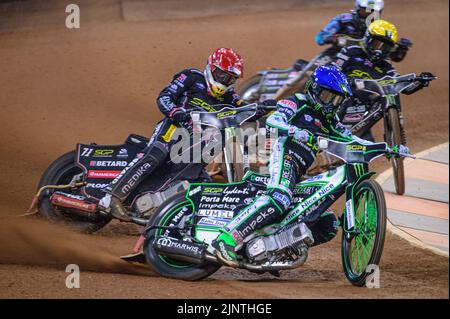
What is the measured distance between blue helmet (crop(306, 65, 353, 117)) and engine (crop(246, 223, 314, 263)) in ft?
3.83

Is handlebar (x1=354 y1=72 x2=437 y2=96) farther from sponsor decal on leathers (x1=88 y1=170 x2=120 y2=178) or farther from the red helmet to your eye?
sponsor decal on leathers (x1=88 y1=170 x2=120 y2=178)

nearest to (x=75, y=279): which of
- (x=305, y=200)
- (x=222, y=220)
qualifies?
(x=222, y=220)

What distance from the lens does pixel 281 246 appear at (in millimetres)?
8805

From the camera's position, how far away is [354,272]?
894cm

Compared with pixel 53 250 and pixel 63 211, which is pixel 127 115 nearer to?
pixel 63 211

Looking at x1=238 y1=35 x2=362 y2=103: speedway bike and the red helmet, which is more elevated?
the red helmet

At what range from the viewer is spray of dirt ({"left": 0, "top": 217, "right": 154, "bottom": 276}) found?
9.27 m

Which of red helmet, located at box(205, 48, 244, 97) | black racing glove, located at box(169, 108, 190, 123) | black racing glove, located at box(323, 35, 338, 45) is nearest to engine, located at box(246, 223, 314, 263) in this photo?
black racing glove, located at box(169, 108, 190, 123)

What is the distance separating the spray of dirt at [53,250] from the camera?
30.4ft

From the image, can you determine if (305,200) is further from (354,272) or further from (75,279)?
(75,279)

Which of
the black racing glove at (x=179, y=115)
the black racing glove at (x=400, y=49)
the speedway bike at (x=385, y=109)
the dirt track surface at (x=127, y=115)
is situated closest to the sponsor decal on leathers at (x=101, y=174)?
the dirt track surface at (x=127, y=115)

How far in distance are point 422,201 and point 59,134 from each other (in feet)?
16.8

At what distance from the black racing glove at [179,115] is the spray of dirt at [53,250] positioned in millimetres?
1549

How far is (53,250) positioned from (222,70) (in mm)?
2639
